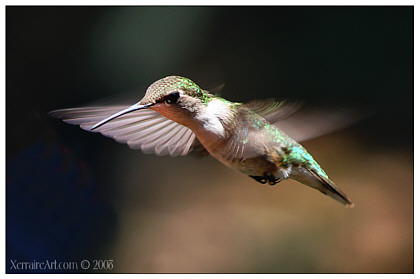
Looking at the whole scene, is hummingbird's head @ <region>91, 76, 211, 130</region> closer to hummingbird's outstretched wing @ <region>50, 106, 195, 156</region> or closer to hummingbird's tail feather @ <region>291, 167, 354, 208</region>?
hummingbird's outstretched wing @ <region>50, 106, 195, 156</region>

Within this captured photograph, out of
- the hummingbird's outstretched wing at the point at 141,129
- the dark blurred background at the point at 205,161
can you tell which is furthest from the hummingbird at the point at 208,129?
the dark blurred background at the point at 205,161

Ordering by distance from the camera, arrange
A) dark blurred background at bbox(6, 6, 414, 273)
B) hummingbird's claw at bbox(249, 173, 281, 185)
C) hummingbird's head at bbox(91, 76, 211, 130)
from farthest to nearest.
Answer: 1. dark blurred background at bbox(6, 6, 414, 273)
2. hummingbird's claw at bbox(249, 173, 281, 185)
3. hummingbird's head at bbox(91, 76, 211, 130)

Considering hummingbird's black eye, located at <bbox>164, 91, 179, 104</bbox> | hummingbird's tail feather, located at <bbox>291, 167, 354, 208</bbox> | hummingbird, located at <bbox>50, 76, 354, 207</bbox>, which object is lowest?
hummingbird's tail feather, located at <bbox>291, 167, 354, 208</bbox>

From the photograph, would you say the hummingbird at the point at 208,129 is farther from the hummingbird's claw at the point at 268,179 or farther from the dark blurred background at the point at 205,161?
the dark blurred background at the point at 205,161

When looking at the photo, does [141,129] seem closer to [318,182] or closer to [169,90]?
[169,90]

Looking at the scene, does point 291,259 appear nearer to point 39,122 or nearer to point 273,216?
point 273,216

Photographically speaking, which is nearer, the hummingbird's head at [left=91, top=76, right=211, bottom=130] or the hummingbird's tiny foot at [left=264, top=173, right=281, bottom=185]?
the hummingbird's head at [left=91, top=76, right=211, bottom=130]

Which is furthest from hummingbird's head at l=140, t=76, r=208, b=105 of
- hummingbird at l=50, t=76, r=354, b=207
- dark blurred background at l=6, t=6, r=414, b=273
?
dark blurred background at l=6, t=6, r=414, b=273

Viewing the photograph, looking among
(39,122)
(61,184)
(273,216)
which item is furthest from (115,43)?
(273,216)
